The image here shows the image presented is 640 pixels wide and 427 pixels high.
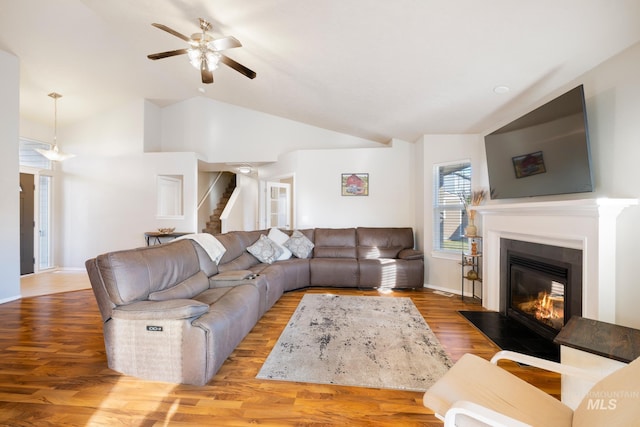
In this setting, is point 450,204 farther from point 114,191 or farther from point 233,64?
point 114,191

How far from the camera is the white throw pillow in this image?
4.55 metres

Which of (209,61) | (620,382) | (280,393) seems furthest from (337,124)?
(620,382)

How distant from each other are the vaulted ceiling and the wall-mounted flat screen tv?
0.35m

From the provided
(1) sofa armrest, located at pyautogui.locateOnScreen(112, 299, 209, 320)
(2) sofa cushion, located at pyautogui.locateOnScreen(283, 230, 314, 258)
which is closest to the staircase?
(2) sofa cushion, located at pyautogui.locateOnScreen(283, 230, 314, 258)

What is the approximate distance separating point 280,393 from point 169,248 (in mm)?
1638

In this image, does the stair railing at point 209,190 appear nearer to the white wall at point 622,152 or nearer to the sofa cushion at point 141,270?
the sofa cushion at point 141,270

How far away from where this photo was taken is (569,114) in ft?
7.16

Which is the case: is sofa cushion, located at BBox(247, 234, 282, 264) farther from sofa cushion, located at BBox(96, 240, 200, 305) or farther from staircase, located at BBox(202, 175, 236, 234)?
staircase, located at BBox(202, 175, 236, 234)

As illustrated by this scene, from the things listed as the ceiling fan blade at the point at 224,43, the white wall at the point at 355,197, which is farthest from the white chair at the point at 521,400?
the white wall at the point at 355,197

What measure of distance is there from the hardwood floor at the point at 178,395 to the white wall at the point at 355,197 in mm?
3043

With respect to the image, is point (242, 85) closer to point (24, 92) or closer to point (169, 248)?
point (169, 248)

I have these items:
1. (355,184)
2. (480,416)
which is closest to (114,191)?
(355,184)

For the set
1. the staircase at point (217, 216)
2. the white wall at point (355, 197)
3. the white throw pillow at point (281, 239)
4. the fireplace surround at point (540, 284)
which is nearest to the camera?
the fireplace surround at point (540, 284)

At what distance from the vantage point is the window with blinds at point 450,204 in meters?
4.19
